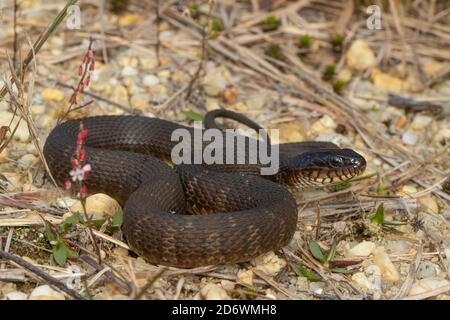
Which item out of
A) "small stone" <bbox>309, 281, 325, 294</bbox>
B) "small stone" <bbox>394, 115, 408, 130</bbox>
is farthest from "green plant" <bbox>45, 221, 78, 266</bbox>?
"small stone" <bbox>394, 115, 408, 130</bbox>

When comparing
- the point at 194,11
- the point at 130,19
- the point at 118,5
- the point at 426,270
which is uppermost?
the point at 194,11

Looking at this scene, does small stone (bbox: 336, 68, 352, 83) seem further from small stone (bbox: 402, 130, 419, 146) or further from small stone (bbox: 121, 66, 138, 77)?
small stone (bbox: 121, 66, 138, 77)

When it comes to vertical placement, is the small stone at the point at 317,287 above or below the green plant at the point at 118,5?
below

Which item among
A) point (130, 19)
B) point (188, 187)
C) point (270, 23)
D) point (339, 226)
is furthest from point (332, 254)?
point (130, 19)

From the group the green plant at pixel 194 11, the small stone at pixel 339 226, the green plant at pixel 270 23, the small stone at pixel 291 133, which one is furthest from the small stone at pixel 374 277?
the green plant at pixel 270 23

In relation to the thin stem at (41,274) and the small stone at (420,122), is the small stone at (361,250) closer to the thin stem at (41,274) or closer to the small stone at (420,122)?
the thin stem at (41,274)

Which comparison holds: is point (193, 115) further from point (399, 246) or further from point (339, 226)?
point (399, 246)
